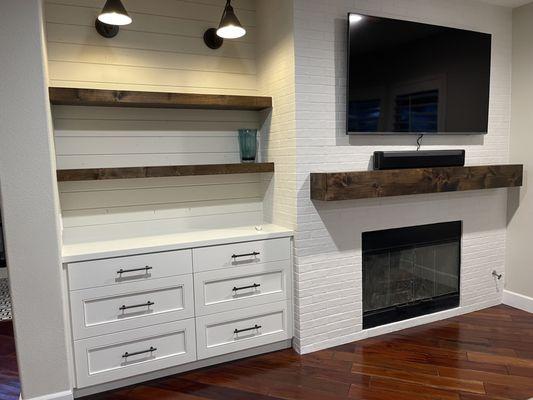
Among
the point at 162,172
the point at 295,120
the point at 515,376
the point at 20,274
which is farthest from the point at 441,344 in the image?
the point at 20,274

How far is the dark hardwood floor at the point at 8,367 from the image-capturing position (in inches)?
87.9

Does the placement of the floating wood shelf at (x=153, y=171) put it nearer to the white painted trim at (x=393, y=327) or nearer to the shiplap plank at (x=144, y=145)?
the shiplap plank at (x=144, y=145)

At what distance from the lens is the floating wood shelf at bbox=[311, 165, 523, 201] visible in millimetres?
2408

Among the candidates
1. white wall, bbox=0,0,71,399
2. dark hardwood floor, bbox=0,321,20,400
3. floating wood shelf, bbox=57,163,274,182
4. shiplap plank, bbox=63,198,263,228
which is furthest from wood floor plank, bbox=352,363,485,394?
dark hardwood floor, bbox=0,321,20,400

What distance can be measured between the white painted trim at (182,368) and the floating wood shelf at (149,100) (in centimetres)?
164

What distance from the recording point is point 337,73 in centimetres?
254

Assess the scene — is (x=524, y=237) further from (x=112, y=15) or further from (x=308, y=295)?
(x=112, y=15)

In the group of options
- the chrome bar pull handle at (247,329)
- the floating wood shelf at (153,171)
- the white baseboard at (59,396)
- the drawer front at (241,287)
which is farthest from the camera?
the chrome bar pull handle at (247,329)

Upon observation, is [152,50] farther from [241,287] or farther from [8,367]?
[8,367]

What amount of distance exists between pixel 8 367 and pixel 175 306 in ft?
4.06

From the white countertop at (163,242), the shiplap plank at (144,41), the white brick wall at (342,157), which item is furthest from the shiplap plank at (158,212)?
the shiplap plank at (144,41)

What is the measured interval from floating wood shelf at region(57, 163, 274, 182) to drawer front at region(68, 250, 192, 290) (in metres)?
0.51

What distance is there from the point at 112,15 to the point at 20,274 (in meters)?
1.43

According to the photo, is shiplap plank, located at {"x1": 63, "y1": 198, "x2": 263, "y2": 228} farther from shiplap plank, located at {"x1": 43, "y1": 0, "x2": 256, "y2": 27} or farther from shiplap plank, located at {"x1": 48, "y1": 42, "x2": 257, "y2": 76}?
shiplap plank, located at {"x1": 43, "y1": 0, "x2": 256, "y2": 27}
